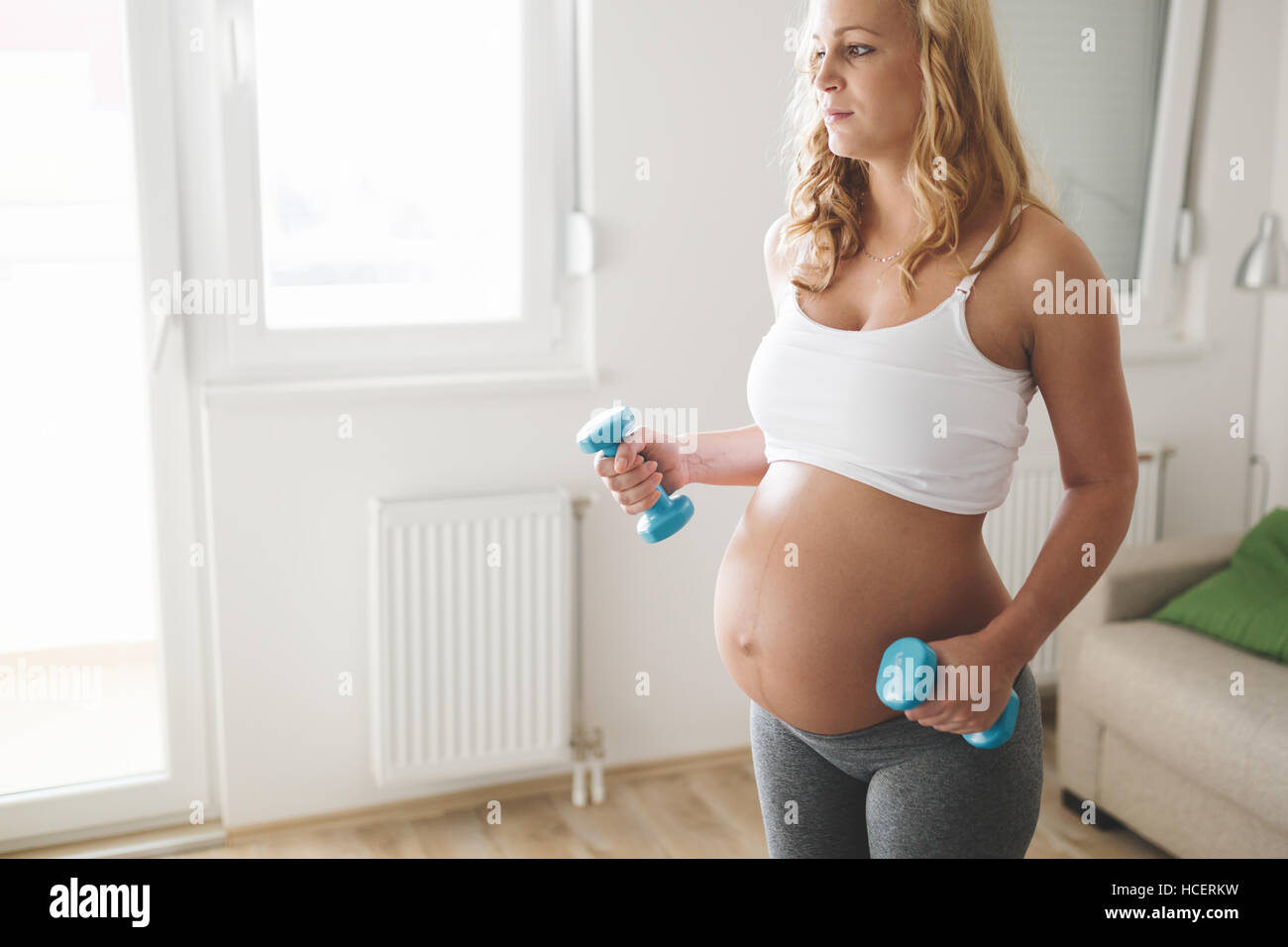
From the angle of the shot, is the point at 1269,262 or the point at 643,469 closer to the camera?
the point at 643,469

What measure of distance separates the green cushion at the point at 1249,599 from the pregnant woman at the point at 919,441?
1.41 m

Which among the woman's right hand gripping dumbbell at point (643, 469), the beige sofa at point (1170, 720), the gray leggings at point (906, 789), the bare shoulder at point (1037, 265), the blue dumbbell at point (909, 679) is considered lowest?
the beige sofa at point (1170, 720)

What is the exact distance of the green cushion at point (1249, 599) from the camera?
233 centimetres

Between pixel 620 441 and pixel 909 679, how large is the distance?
41 cm

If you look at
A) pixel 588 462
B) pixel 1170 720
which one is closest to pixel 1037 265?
pixel 1170 720

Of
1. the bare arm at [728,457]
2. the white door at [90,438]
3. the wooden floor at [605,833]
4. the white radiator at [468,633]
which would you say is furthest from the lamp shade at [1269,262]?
the white door at [90,438]

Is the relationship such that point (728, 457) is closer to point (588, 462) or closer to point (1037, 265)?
point (1037, 265)

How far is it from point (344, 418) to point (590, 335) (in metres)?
0.54

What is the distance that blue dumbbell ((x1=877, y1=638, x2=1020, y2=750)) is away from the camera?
1.03 metres

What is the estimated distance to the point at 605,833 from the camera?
251cm

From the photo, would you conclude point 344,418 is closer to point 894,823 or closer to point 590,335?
point 590,335

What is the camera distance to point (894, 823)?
1.11 m

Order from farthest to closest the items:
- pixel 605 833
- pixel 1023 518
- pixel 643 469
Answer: pixel 1023 518
pixel 605 833
pixel 643 469

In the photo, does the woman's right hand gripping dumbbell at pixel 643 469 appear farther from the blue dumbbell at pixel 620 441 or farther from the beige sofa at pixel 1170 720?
the beige sofa at pixel 1170 720
